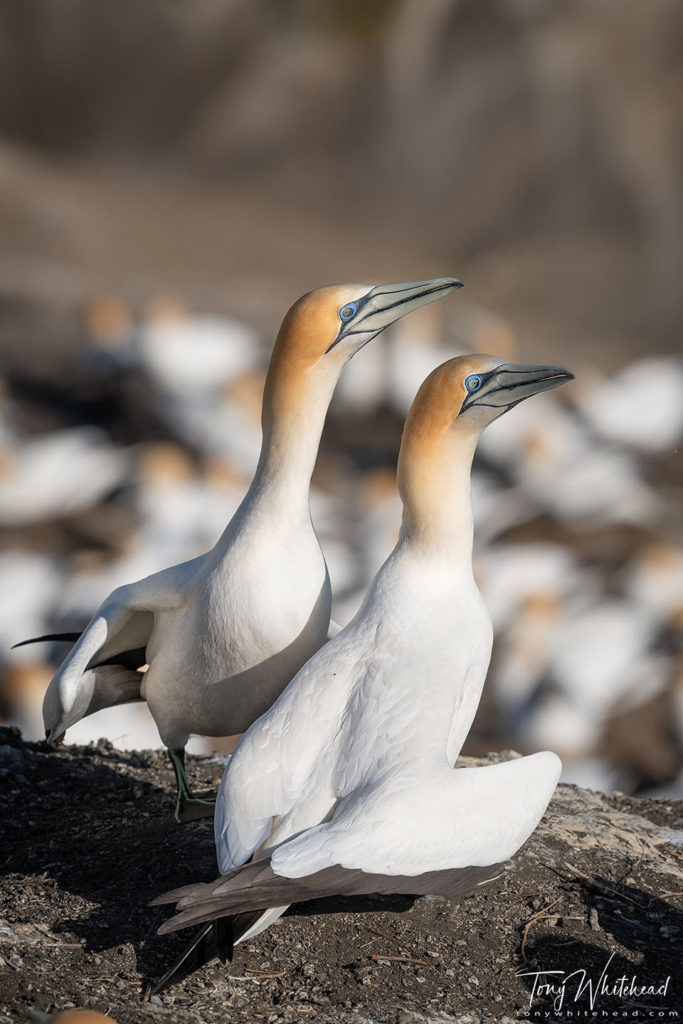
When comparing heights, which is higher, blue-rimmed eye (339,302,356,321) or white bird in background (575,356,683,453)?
white bird in background (575,356,683,453)

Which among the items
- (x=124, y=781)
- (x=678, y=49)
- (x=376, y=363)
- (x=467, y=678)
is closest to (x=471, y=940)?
(x=467, y=678)

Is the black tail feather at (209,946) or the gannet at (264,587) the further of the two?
the gannet at (264,587)

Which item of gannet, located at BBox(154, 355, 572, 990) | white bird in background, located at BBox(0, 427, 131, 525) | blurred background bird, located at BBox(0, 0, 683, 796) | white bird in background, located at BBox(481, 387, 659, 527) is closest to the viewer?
gannet, located at BBox(154, 355, 572, 990)

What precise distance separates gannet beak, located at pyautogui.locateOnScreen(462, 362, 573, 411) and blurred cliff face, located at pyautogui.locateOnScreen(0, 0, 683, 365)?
27.6 feet

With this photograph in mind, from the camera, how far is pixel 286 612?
322cm

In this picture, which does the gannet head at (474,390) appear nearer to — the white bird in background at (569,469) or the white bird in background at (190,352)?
the white bird in background at (569,469)

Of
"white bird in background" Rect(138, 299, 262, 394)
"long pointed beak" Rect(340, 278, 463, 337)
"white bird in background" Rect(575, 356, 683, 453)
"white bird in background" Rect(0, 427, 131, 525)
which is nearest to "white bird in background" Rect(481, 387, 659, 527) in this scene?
"white bird in background" Rect(575, 356, 683, 453)

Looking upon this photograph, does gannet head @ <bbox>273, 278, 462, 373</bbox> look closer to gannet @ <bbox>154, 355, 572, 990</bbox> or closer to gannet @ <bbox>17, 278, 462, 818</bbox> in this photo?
gannet @ <bbox>17, 278, 462, 818</bbox>

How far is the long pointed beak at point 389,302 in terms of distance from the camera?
3.32 meters

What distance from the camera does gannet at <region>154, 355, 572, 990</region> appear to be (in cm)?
248

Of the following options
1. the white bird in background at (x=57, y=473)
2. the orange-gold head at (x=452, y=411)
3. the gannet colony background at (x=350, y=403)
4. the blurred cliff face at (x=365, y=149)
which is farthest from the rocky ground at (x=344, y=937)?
the blurred cliff face at (x=365, y=149)

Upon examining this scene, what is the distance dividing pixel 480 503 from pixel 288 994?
5.83 metres

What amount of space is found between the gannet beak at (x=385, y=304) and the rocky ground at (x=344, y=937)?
1.36 m

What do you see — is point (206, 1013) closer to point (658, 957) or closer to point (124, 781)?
point (658, 957)
